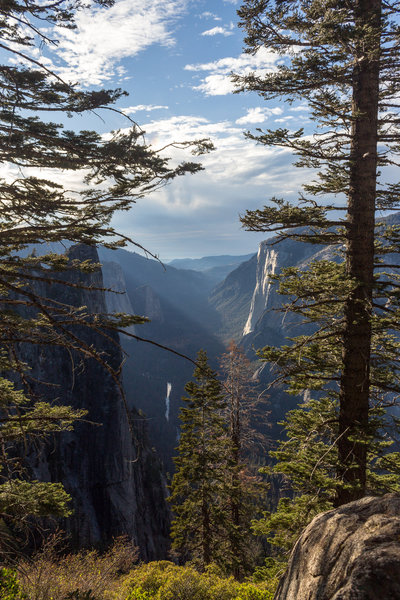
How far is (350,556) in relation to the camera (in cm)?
320

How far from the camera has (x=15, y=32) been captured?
5.38 metres

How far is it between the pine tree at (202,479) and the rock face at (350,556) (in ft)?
35.5

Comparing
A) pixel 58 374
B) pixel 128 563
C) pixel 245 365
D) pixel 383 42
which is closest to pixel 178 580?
pixel 245 365

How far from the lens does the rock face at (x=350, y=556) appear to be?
9.09ft

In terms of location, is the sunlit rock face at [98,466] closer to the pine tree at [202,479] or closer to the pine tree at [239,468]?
the pine tree at [239,468]

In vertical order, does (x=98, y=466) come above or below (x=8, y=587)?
below

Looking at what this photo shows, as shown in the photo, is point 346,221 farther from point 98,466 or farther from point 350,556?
point 98,466

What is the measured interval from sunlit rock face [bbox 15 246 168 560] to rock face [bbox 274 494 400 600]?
3216cm

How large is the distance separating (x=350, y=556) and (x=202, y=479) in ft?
42.8

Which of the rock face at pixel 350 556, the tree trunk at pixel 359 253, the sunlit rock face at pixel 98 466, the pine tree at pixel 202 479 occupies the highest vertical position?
the tree trunk at pixel 359 253

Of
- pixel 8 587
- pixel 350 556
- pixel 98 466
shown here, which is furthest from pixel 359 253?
pixel 98 466

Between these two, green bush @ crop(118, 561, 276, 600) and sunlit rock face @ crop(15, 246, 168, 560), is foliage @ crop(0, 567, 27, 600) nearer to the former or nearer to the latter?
green bush @ crop(118, 561, 276, 600)

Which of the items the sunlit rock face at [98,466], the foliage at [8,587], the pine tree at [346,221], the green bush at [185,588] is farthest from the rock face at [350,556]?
the sunlit rock face at [98,466]

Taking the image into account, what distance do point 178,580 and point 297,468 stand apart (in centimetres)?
580
